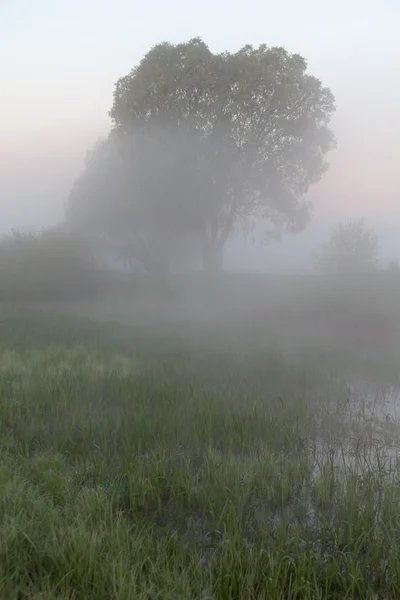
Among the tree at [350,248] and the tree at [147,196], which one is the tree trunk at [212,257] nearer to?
the tree at [147,196]

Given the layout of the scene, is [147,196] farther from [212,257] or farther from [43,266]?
[43,266]

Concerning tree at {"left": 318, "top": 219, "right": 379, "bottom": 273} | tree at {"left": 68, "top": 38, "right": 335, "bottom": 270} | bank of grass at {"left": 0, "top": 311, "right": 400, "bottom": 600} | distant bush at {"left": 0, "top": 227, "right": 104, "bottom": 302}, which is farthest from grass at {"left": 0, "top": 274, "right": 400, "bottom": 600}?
tree at {"left": 318, "top": 219, "right": 379, "bottom": 273}

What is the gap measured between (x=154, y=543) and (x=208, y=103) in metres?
28.0

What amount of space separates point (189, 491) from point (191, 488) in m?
0.06

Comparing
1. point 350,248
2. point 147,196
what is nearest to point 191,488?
point 147,196

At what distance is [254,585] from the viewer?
111 inches

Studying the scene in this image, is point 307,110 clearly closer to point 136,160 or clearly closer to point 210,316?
point 136,160

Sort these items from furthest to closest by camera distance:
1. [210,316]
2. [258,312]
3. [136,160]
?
[136,160], [210,316], [258,312]

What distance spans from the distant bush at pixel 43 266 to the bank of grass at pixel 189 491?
2081 cm

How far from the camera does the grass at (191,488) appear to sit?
2.77 meters

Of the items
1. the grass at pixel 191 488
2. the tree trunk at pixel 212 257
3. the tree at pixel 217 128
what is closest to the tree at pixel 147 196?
the tree at pixel 217 128

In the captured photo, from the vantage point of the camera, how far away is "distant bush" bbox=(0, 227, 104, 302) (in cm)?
2714

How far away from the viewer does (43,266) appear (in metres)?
27.6

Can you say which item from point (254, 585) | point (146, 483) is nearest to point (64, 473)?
point (146, 483)
